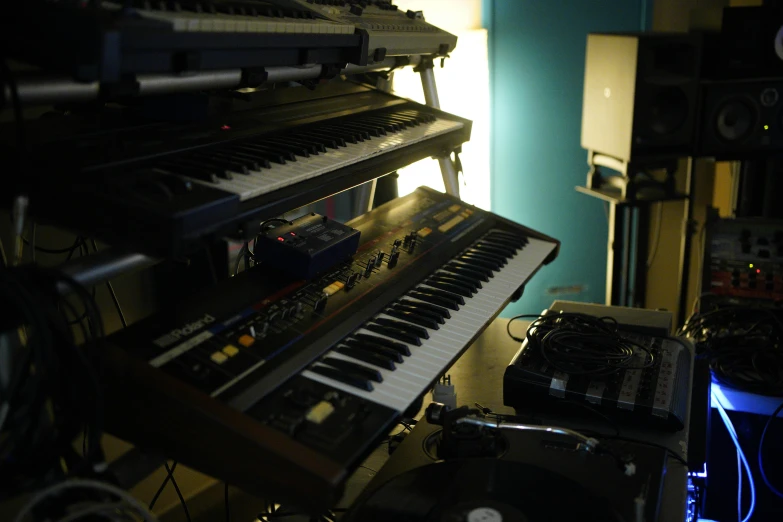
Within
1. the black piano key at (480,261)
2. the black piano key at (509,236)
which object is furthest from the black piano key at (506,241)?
the black piano key at (480,261)

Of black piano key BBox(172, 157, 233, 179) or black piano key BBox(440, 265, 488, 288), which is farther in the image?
black piano key BBox(440, 265, 488, 288)

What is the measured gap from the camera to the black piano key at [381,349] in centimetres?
126

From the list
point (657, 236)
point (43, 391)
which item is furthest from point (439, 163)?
point (657, 236)

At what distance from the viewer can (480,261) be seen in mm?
1735

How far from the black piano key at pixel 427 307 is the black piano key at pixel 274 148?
1.16 ft

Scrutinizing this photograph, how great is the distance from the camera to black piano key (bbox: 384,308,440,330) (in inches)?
55.0

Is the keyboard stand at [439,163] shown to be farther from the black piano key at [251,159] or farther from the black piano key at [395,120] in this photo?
the black piano key at [251,159]

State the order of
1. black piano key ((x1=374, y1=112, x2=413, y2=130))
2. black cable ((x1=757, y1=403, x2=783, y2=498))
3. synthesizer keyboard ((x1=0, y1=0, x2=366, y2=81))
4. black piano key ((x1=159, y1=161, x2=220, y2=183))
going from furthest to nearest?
black cable ((x1=757, y1=403, x2=783, y2=498))
black piano key ((x1=374, y1=112, x2=413, y2=130))
black piano key ((x1=159, y1=161, x2=220, y2=183))
synthesizer keyboard ((x1=0, y1=0, x2=366, y2=81))

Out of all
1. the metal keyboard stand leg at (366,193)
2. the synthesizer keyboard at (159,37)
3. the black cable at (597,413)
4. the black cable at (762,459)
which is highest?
the synthesizer keyboard at (159,37)

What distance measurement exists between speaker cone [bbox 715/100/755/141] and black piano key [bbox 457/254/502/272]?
110cm

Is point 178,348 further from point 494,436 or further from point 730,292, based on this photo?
point 730,292

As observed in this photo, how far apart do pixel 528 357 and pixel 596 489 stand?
429 millimetres

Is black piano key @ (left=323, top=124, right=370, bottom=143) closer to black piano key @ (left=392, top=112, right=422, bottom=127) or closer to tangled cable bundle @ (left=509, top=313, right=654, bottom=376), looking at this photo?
black piano key @ (left=392, top=112, right=422, bottom=127)

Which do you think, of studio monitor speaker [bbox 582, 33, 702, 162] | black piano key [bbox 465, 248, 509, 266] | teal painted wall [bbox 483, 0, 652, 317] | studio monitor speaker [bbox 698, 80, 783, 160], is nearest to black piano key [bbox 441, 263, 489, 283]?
black piano key [bbox 465, 248, 509, 266]
